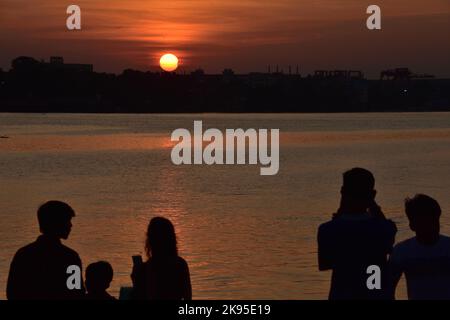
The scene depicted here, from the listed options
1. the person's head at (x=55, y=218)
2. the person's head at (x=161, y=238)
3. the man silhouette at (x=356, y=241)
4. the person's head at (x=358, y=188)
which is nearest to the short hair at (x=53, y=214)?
the person's head at (x=55, y=218)

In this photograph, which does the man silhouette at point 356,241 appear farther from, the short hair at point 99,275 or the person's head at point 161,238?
the short hair at point 99,275

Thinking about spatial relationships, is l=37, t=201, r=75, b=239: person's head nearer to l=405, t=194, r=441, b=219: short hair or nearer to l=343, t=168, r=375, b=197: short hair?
l=343, t=168, r=375, b=197: short hair

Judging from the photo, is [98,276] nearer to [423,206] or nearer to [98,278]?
[98,278]

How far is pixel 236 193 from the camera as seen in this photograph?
40438 millimetres

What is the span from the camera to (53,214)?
5598 mm

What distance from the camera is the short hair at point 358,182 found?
5605 millimetres

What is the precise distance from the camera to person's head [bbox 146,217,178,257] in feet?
18.2

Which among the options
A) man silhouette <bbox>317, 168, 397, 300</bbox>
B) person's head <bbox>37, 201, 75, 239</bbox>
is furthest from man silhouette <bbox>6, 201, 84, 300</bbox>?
man silhouette <bbox>317, 168, 397, 300</bbox>

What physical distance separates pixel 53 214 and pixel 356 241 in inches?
69.6

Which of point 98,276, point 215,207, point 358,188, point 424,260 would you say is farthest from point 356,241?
point 215,207

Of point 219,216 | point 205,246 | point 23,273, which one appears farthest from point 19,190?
point 23,273
